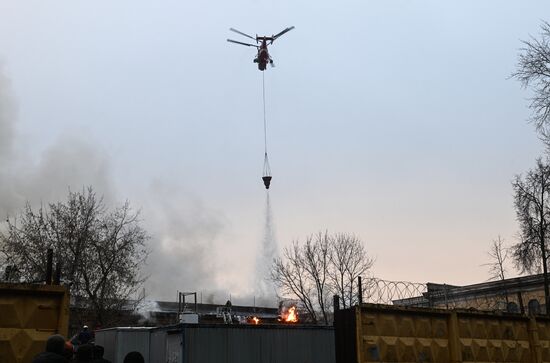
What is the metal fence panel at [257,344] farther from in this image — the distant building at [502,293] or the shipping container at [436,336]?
the distant building at [502,293]

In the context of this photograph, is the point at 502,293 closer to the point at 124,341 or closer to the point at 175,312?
the point at 175,312

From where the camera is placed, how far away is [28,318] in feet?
20.8

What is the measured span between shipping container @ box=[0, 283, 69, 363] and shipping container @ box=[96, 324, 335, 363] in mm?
11174

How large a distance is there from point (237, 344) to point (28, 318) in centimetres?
1293

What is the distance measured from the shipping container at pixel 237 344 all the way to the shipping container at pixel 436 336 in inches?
409

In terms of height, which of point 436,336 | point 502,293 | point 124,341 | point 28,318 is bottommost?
point 124,341

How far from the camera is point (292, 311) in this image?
3088 centimetres

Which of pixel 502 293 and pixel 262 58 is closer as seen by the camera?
pixel 262 58

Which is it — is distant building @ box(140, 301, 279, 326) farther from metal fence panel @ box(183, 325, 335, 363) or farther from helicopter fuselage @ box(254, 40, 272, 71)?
metal fence panel @ box(183, 325, 335, 363)

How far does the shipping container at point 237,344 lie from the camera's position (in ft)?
57.3

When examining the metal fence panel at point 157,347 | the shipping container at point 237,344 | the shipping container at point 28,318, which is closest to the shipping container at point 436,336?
the shipping container at point 28,318

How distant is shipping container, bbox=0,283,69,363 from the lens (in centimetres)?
614

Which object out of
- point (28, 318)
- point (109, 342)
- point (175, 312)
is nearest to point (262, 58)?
point (109, 342)

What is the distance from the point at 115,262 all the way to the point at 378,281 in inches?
774
